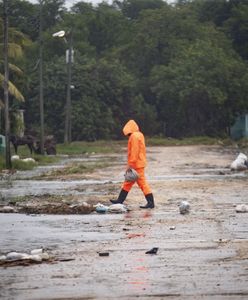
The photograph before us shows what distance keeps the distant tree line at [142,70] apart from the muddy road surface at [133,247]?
4363 centimetres

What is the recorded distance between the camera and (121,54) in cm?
7869

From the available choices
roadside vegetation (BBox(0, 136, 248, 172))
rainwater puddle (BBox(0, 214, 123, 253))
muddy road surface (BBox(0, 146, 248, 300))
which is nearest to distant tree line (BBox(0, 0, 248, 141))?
roadside vegetation (BBox(0, 136, 248, 172))

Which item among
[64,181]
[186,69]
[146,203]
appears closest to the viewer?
[146,203]

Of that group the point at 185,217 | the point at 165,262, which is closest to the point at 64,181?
the point at 185,217

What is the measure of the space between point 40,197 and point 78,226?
5657 millimetres

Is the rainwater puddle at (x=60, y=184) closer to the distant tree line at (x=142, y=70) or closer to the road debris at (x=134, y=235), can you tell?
the road debris at (x=134, y=235)

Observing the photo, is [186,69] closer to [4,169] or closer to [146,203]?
[4,169]

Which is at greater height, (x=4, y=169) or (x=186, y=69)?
(x=186, y=69)

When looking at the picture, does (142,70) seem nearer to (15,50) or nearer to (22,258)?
(15,50)

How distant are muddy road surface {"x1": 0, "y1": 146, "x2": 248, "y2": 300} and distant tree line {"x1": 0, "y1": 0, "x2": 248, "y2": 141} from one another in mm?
43635

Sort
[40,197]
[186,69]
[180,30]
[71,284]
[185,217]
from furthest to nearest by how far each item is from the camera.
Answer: [180,30]
[186,69]
[40,197]
[185,217]
[71,284]

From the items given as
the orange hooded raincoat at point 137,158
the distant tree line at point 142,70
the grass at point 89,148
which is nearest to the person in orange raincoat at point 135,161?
the orange hooded raincoat at point 137,158

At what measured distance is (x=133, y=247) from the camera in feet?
38.1

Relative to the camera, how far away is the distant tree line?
69000 millimetres
